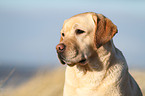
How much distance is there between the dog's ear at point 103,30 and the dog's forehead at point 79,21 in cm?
10

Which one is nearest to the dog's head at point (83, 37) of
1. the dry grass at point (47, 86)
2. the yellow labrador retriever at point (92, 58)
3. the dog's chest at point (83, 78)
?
the yellow labrador retriever at point (92, 58)

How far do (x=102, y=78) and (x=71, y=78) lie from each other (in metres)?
0.52

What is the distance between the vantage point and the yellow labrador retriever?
4.13 metres

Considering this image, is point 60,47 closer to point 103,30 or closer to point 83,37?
point 83,37

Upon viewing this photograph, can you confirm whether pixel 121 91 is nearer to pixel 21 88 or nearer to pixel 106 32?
pixel 106 32

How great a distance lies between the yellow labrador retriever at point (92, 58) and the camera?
4.13 m

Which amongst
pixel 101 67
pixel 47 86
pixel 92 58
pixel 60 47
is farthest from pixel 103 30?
pixel 47 86

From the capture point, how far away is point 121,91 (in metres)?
4.40

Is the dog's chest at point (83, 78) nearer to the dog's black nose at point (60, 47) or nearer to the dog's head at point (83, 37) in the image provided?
the dog's head at point (83, 37)

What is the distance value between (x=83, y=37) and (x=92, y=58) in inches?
14.5

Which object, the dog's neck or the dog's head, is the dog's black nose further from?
the dog's neck

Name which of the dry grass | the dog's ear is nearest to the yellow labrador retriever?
the dog's ear

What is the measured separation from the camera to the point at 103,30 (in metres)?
4.21

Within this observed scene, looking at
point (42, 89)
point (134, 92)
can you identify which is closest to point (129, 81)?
point (134, 92)
